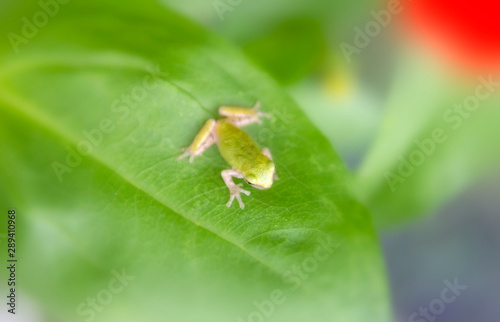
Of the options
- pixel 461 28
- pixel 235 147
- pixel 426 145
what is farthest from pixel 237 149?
pixel 461 28

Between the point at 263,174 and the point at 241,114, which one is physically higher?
the point at 241,114

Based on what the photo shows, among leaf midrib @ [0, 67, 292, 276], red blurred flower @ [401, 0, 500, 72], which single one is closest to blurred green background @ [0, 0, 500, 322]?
leaf midrib @ [0, 67, 292, 276]

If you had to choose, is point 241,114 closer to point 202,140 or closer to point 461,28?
point 202,140

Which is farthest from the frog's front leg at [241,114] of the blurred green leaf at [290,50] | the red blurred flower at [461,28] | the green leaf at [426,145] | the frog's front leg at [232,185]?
Answer: the red blurred flower at [461,28]

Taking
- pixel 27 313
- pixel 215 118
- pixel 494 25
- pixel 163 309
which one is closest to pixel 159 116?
pixel 215 118

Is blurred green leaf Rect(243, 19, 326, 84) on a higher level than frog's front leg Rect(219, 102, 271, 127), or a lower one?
higher

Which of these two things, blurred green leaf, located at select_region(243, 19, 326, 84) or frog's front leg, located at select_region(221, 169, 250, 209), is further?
blurred green leaf, located at select_region(243, 19, 326, 84)

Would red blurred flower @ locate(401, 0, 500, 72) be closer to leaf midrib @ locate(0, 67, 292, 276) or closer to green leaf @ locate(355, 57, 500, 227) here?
green leaf @ locate(355, 57, 500, 227)
